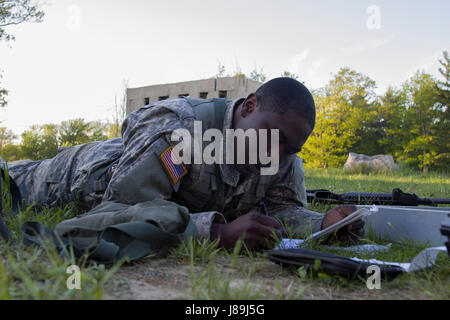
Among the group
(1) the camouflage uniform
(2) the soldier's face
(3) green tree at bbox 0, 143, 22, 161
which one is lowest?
(3) green tree at bbox 0, 143, 22, 161

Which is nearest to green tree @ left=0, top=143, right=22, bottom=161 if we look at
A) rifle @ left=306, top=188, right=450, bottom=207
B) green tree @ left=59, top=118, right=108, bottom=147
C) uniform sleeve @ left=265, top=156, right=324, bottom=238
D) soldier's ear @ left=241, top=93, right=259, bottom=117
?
green tree @ left=59, top=118, right=108, bottom=147

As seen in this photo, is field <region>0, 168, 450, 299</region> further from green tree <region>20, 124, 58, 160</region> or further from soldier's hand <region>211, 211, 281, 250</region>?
green tree <region>20, 124, 58, 160</region>

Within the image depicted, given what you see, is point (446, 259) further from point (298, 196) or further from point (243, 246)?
point (298, 196)

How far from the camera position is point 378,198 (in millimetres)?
2984

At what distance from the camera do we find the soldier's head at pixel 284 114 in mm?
2051

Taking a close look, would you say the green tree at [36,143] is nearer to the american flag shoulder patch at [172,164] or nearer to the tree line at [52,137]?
the tree line at [52,137]

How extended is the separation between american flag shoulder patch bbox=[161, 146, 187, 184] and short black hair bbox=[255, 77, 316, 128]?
59 cm

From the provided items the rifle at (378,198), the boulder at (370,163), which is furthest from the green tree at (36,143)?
the boulder at (370,163)

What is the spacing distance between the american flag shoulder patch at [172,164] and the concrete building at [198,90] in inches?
204

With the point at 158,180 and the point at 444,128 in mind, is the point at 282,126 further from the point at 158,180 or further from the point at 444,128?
the point at 444,128

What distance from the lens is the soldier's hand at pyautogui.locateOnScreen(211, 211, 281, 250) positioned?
167 centimetres

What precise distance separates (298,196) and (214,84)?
16.9 feet

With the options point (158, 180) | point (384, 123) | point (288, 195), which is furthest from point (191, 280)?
point (384, 123)
